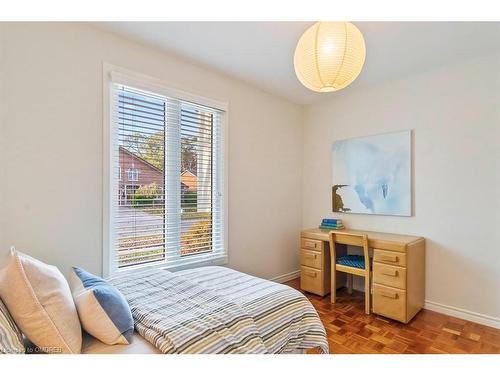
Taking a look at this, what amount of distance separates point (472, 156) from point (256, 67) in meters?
2.19

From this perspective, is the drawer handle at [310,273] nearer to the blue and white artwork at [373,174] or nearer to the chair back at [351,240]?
the chair back at [351,240]

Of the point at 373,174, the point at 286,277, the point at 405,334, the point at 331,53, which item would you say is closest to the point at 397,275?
the point at 405,334

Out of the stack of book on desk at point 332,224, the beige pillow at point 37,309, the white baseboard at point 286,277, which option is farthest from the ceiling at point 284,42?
the white baseboard at point 286,277

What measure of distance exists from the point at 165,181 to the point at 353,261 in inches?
82.9

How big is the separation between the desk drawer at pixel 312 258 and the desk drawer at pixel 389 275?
61cm

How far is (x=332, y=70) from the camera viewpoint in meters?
1.40

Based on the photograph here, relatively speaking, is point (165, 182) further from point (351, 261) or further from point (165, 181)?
point (351, 261)

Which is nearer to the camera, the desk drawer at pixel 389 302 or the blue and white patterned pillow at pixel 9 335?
the blue and white patterned pillow at pixel 9 335

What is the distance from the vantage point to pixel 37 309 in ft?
3.40

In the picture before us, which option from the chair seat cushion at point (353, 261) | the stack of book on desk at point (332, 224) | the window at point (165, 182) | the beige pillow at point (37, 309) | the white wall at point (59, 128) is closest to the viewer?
the beige pillow at point (37, 309)

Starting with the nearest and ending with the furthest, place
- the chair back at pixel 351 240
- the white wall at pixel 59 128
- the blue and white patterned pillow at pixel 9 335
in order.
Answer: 1. the blue and white patterned pillow at pixel 9 335
2. the white wall at pixel 59 128
3. the chair back at pixel 351 240

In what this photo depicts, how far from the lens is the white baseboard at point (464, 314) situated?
232 centimetres
